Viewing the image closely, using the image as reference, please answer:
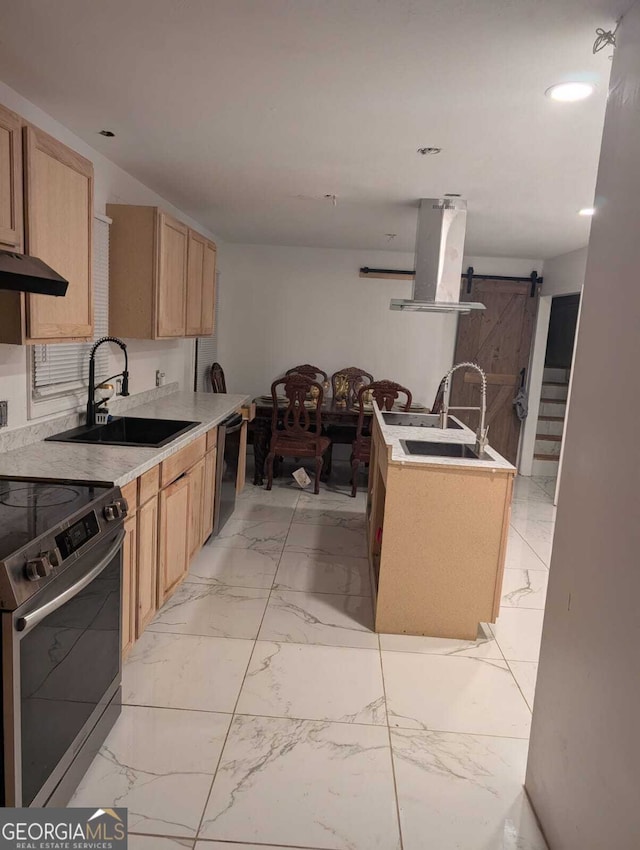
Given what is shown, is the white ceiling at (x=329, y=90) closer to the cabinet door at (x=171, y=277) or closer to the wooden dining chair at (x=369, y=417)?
the cabinet door at (x=171, y=277)

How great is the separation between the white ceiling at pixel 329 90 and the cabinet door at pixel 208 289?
0.78 meters

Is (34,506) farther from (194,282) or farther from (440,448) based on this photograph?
(194,282)

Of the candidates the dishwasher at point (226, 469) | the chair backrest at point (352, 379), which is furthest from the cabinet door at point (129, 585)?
the chair backrest at point (352, 379)

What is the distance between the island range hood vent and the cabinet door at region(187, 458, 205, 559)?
140 cm

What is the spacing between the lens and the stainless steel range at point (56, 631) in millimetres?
1434

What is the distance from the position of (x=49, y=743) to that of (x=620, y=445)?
170cm

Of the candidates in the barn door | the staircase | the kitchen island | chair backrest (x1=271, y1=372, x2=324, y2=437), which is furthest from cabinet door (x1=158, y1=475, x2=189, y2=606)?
the staircase

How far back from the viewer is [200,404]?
4312 mm

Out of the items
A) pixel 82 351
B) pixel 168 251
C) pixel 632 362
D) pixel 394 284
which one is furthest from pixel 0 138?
pixel 394 284

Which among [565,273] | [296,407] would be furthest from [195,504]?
[565,273]

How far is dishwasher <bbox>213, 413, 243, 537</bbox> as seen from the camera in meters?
3.86

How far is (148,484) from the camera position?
250 cm

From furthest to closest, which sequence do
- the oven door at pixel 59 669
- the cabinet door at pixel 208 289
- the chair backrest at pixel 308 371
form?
the chair backrest at pixel 308 371 < the cabinet door at pixel 208 289 < the oven door at pixel 59 669

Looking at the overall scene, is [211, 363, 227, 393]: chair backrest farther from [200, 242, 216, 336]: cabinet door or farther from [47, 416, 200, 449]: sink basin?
[47, 416, 200, 449]: sink basin
